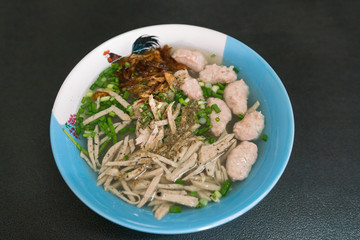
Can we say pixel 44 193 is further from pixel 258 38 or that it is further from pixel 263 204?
pixel 258 38

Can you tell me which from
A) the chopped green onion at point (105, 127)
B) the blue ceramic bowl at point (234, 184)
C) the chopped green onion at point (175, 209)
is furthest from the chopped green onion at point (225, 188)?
the chopped green onion at point (105, 127)

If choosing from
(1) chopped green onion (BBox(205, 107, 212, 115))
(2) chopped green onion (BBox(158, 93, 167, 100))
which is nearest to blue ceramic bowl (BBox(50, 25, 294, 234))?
(1) chopped green onion (BBox(205, 107, 212, 115))

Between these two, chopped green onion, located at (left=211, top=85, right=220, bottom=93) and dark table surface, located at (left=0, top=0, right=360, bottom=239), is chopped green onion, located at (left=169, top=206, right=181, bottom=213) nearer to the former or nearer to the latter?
dark table surface, located at (left=0, top=0, right=360, bottom=239)

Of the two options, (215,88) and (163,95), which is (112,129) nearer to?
(163,95)

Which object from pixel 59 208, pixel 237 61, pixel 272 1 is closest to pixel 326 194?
pixel 237 61

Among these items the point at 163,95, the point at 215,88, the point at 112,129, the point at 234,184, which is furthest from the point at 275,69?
the point at 112,129

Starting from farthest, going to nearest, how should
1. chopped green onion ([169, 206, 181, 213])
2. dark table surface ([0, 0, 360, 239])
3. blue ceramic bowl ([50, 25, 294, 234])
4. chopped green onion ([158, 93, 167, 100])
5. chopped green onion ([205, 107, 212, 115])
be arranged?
chopped green onion ([158, 93, 167, 100]) → chopped green onion ([205, 107, 212, 115]) → dark table surface ([0, 0, 360, 239]) → chopped green onion ([169, 206, 181, 213]) → blue ceramic bowl ([50, 25, 294, 234])

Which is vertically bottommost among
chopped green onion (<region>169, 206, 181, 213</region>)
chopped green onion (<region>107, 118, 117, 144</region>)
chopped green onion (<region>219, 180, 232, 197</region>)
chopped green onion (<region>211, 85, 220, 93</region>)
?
chopped green onion (<region>219, 180, 232, 197</region>)
